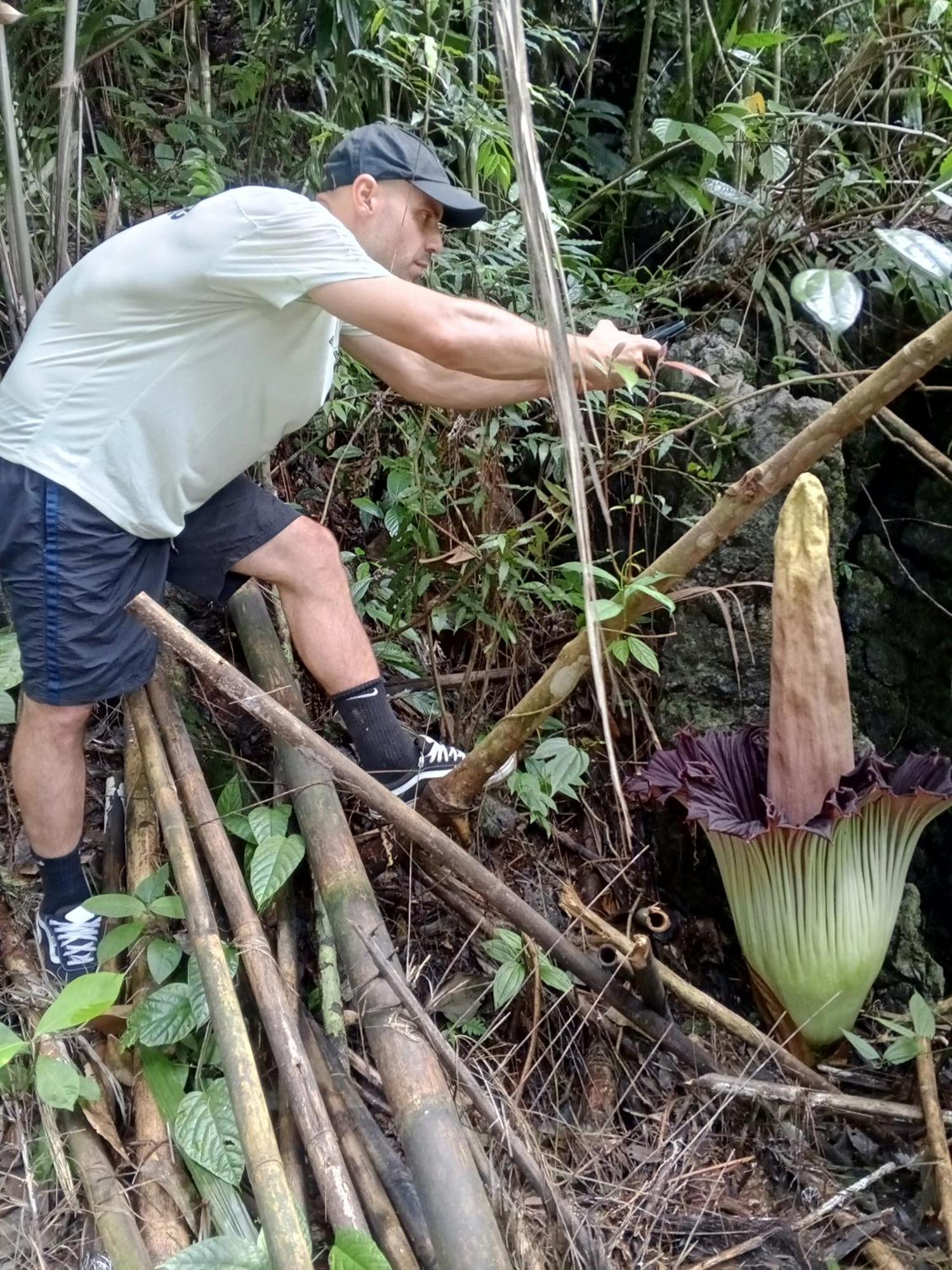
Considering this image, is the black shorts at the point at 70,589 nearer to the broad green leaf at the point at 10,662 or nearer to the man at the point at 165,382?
the man at the point at 165,382

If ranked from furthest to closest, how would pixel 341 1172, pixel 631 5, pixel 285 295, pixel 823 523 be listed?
1. pixel 631 5
2. pixel 823 523
3. pixel 285 295
4. pixel 341 1172

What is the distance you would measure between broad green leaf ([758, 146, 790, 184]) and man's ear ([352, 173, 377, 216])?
129 centimetres

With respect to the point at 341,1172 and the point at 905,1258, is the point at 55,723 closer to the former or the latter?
the point at 341,1172

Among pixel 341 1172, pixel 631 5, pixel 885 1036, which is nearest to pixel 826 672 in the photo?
pixel 885 1036

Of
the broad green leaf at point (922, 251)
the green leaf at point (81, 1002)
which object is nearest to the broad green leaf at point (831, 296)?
the broad green leaf at point (922, 251)

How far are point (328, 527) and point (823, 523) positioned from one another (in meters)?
1.57

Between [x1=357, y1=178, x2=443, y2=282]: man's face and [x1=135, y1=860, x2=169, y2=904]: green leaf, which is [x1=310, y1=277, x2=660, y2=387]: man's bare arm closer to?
[x1=357, y1=178, x2=443, y2=282]: man's face

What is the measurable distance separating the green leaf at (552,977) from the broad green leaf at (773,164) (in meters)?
2.15

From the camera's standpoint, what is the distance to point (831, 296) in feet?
4.16

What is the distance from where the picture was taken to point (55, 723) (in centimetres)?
186

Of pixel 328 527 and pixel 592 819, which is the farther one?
pixel 328 527

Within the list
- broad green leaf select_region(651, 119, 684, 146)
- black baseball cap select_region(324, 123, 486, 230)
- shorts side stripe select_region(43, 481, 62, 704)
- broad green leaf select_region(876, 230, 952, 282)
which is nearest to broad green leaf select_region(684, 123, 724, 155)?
broad green leaf select_region(651, 119, 684, 146)

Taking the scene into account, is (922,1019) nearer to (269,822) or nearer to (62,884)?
(269,822)

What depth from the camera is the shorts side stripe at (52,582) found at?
1.77m
